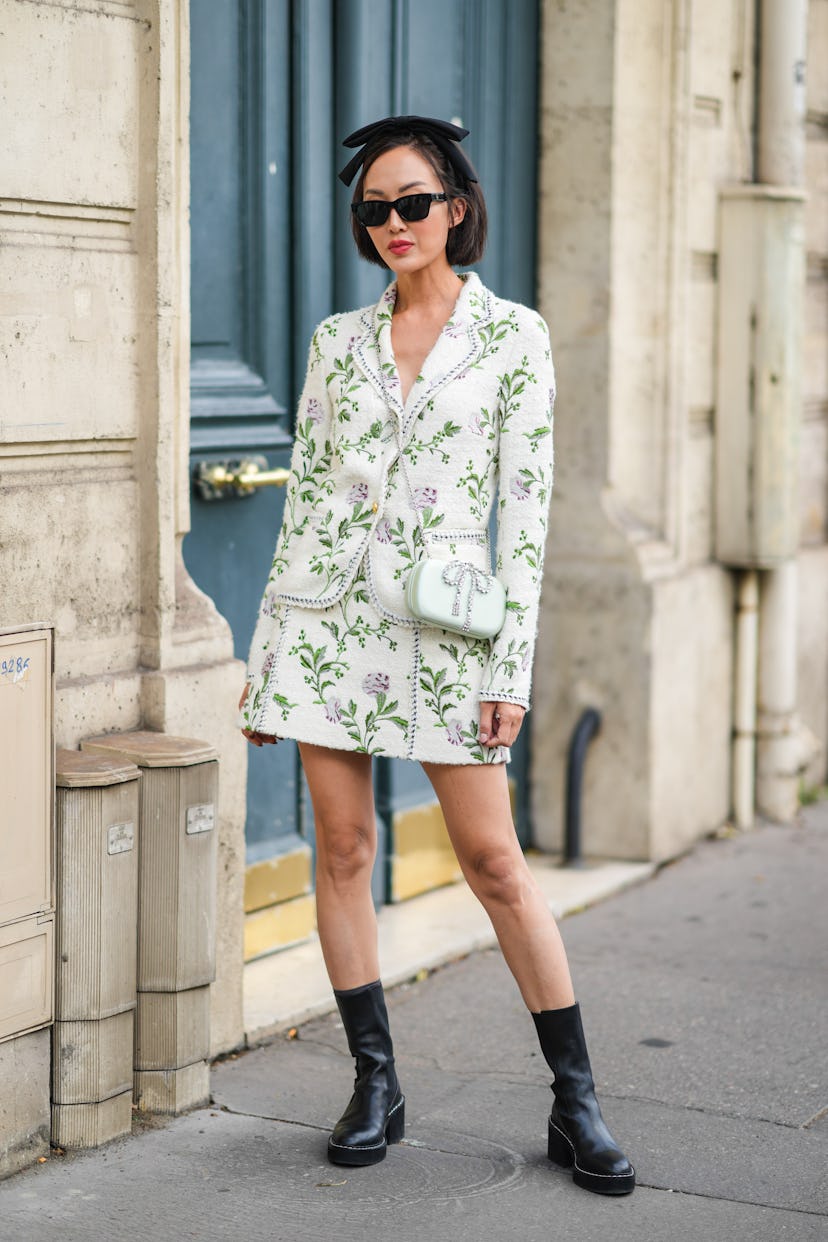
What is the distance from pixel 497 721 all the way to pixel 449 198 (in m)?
1.01

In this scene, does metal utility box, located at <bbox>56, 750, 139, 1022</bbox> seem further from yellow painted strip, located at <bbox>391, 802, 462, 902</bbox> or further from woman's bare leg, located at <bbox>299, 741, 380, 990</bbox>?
yellow painted strip, located at <bbox>391, 802, 462, 902</bbox>

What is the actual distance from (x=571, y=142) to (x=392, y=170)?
2704 mm

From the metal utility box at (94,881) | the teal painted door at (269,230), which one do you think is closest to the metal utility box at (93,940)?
the metal utility box at (94,881)

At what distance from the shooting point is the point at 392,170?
359cm

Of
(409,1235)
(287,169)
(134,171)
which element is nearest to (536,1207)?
(409,1235)

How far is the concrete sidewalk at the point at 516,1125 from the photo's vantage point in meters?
3.51

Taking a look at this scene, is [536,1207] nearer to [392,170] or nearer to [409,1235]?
[409,1235]

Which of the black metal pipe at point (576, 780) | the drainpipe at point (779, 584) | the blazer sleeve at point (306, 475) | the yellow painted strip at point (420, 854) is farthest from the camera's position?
the drainpipe at point (779, 584)

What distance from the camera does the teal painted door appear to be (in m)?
→ 4.86

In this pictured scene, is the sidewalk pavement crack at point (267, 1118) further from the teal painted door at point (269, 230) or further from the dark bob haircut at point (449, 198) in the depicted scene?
the dark bob haircut at point (449, 198)

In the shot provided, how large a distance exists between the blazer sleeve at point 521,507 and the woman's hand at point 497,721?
0.06ft

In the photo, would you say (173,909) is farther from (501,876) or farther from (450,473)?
(450,473)

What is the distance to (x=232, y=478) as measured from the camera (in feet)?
16.0

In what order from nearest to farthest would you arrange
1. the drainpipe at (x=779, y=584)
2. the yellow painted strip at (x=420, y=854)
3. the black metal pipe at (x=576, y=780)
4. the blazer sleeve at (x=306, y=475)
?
1. the blazer sleeve at (x=306, y=475)
2. the yellow painted strip at (x=420, y=854)
3. the black metal pipe at (x=576, y=780)
4. the drainpipe at (x=779, y=584)
